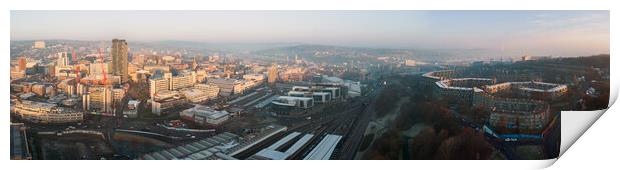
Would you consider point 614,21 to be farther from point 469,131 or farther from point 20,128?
point 20,128

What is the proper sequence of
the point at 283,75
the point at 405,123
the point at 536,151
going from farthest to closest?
the point at 283,75, the point at 405,123, the point at 536,151

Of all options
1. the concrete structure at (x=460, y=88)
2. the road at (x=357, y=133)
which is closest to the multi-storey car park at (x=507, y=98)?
the concrete structure at (x=460, y=88)

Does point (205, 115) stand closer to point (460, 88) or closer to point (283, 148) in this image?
point (283, 148)

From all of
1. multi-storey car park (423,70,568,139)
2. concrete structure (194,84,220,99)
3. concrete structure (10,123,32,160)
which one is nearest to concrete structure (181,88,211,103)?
concrete structure (194,84,220,99)

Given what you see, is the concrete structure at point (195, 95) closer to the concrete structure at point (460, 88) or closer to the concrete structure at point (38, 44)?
the concrete structure at point (38, 44)

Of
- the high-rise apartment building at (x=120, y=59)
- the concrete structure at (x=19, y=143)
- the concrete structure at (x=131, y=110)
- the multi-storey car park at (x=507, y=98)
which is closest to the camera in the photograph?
the concrete structure at (x=19, y=143)

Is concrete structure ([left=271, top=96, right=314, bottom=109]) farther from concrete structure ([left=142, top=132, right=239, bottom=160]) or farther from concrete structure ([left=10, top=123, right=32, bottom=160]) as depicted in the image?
concrete structure ([left=10, top=123, right=32, bottom=160])

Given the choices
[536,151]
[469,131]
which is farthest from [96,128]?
[536,151]
